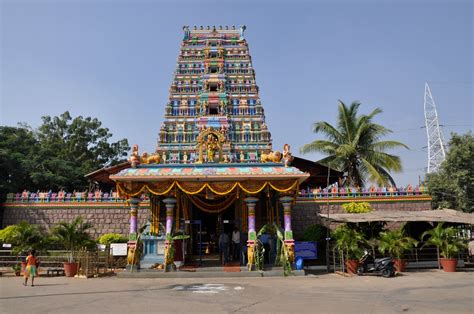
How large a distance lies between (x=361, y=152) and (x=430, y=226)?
751 cm

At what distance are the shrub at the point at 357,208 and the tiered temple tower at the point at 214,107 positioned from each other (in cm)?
604

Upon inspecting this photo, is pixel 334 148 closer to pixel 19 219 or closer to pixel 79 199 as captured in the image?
pixel 79 199

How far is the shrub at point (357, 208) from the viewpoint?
19.7m

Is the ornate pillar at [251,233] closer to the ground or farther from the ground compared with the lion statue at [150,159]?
closer to the ground

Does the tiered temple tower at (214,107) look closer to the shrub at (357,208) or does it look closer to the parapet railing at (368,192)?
the parapet railing at (368,192)

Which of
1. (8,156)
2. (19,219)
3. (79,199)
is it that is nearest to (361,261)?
(79,199)

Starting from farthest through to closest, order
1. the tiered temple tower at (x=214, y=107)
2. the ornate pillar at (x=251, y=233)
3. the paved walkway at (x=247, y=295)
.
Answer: the tiered temple tower at (x=214, y=107)
the ornate pillar at (x=251, y=233)
the paved walkway at (x=247, y=295)

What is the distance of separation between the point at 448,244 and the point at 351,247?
4375 millimetres

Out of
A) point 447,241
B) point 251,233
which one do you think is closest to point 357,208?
point 447,241

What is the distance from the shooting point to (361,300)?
8.99 metres

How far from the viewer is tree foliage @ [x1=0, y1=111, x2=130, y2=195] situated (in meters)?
26.6

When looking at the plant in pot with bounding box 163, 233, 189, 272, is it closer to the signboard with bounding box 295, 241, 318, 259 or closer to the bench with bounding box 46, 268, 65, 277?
the bench with bounding box 46, 268, 65, 277

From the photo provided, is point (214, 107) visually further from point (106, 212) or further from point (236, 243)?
point (236, 243)

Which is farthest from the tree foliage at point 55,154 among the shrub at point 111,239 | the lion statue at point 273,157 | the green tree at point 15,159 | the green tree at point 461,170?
the green tree at point 461,170
